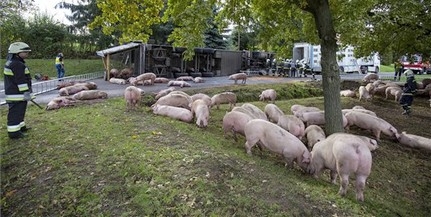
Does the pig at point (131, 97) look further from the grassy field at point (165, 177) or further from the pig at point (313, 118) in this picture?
the pig at point (313, 118)

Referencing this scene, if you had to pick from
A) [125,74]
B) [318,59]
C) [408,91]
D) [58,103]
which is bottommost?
[58,103]

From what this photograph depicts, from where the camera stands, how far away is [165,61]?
23.0m

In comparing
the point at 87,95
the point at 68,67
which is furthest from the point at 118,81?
the point at 68,67

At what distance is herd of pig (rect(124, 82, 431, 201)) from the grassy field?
295mm

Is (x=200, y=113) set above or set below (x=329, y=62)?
below

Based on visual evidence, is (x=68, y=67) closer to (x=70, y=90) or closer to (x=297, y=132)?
(x=70, y=90)

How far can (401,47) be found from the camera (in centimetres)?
1488

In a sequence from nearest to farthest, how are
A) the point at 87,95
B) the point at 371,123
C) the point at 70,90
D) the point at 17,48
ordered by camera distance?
the point at 17,48 < the point at 371,123 < the point at 87,95 < the point at 70,90

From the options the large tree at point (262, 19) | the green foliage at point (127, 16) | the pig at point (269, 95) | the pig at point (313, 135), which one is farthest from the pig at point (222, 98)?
the pig at point (313, 135)

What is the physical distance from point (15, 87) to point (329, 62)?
6.99 m

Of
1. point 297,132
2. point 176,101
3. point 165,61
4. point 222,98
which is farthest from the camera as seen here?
point 165,61

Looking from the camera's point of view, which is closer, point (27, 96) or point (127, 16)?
point (27, 96)

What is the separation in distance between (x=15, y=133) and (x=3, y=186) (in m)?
2.04

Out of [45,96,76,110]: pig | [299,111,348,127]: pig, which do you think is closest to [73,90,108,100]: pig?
[45,96,76,110]: pig
